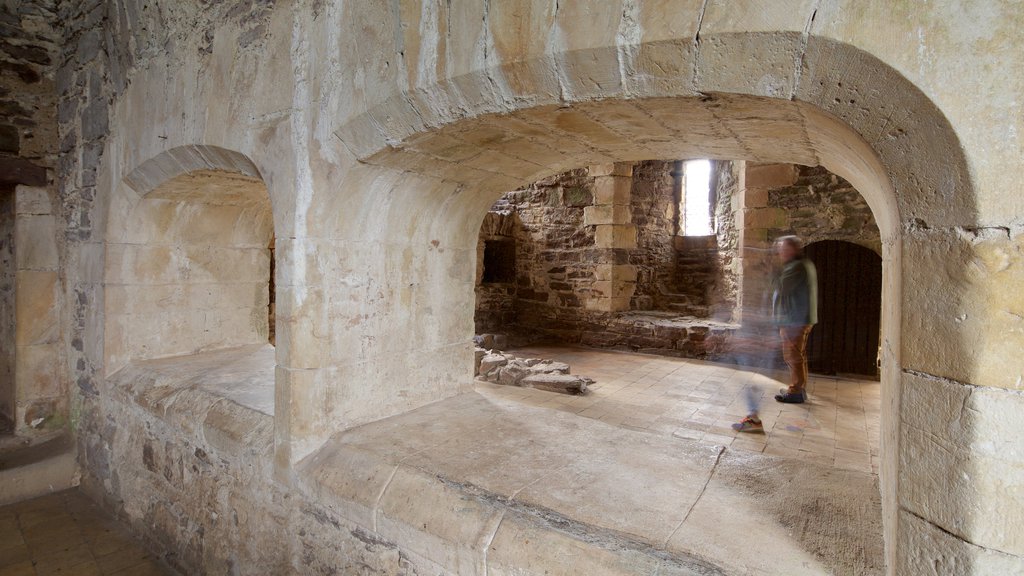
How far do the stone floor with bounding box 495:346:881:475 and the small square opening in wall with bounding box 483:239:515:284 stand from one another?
3058mm

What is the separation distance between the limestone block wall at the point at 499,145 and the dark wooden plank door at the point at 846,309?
4.56 meters

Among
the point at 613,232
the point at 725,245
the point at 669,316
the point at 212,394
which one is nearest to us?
the point at 212,394

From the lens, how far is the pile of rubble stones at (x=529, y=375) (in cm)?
438

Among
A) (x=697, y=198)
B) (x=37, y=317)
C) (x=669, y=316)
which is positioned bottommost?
(x=669, y=316)

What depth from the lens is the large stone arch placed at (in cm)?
133

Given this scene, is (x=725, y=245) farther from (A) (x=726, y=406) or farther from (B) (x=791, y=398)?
(A) (x=726, y=406)

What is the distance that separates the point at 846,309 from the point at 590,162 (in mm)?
5031

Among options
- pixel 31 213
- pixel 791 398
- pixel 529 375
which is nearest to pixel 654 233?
pixel 791 398

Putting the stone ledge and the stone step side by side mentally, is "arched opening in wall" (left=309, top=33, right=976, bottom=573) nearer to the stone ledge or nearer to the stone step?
the stone ledge

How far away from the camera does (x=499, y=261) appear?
8.79m

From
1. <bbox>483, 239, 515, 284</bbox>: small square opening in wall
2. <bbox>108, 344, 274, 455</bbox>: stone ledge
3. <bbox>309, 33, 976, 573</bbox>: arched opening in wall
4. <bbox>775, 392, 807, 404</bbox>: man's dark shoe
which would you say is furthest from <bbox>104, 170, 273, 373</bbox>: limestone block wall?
<bbox>775, 392, 807, 404</bbox>: man's dark shoe

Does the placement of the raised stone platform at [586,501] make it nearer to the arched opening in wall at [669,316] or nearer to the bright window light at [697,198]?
the arched opening in wall at [669,316]

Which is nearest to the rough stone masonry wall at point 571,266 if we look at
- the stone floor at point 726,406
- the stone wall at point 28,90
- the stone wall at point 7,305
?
the stone floor at point 726,406

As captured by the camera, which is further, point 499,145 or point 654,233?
point 654,233
